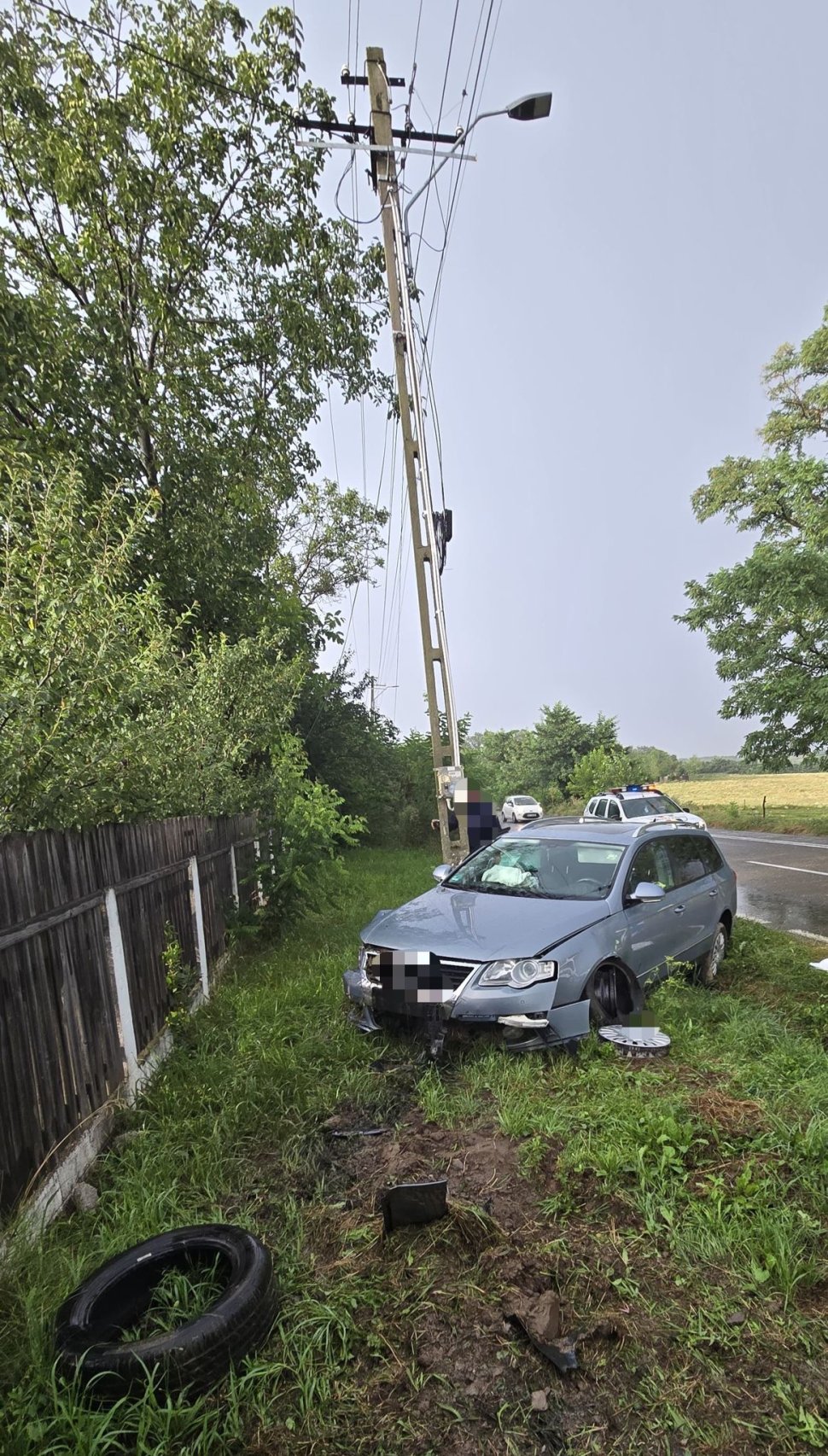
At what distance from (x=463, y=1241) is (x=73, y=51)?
1185 cm

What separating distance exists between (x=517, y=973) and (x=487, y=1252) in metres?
1.62

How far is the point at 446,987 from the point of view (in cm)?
413

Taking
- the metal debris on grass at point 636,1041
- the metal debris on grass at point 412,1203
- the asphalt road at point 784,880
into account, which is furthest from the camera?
the asphalt road at point 784,880

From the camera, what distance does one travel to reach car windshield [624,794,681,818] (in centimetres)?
1508

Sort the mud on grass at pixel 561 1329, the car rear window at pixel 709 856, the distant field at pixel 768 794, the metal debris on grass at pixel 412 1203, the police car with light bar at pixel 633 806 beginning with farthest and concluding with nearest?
the distant field at pixel 768 794 → the police car with light bar at pixel 633 806 → the car rear window at pixel 709 856 → the metal debris on grass at pixel 412 1203 → the mud on grass at pixel 561 1329

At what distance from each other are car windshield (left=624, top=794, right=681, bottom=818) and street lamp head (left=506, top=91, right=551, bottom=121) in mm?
11634

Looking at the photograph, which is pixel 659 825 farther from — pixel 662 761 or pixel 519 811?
pixel 662 761

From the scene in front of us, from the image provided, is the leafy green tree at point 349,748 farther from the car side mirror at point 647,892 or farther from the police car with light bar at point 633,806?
the car side mirror at point 647,892

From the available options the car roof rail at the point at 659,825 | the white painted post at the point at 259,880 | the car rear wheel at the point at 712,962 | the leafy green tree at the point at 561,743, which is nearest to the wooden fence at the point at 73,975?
the white painted post at the point at 259,880

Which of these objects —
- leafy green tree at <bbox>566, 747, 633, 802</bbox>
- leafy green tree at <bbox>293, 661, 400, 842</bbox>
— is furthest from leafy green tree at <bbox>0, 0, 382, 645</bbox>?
leafy green tree at <bbox>566, 747, 633, 802</bbox>

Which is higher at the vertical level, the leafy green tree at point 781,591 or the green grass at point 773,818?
the leafy green tree at point 781,591

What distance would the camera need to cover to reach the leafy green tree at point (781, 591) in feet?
58.9

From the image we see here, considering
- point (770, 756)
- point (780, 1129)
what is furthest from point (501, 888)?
point (770, 756)

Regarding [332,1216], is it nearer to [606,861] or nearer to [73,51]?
[606,861]
